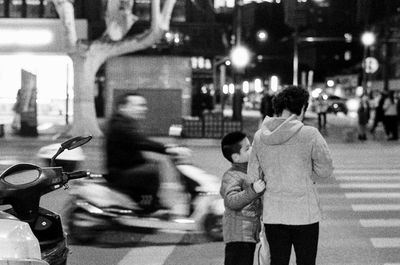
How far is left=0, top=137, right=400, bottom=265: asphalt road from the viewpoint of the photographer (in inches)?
316

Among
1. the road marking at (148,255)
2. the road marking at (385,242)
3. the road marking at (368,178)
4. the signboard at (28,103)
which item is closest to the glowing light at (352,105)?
the signboard at (28,103)

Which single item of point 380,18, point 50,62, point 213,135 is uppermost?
point 380,18

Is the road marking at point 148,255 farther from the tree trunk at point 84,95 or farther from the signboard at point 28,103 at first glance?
the signboard at point 28,103

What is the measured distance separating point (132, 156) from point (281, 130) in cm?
387

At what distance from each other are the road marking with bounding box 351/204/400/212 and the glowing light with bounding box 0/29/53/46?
22346mm

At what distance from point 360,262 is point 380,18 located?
69.3 metres

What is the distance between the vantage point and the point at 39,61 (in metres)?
32.8

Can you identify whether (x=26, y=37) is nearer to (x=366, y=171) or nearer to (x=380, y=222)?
(x=366, y=171)

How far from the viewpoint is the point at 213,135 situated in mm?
27156

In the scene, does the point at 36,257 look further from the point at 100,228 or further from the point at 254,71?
the point at 254,71

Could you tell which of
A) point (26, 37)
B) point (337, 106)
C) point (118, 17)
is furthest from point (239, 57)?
point (337, 106)

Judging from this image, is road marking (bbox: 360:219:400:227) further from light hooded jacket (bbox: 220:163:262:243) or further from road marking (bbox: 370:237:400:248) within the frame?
light hooded jacket (bbox: 220:163:262:243)

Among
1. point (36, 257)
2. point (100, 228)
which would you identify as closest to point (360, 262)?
point (100, 228)

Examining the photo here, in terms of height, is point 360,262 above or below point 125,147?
below
